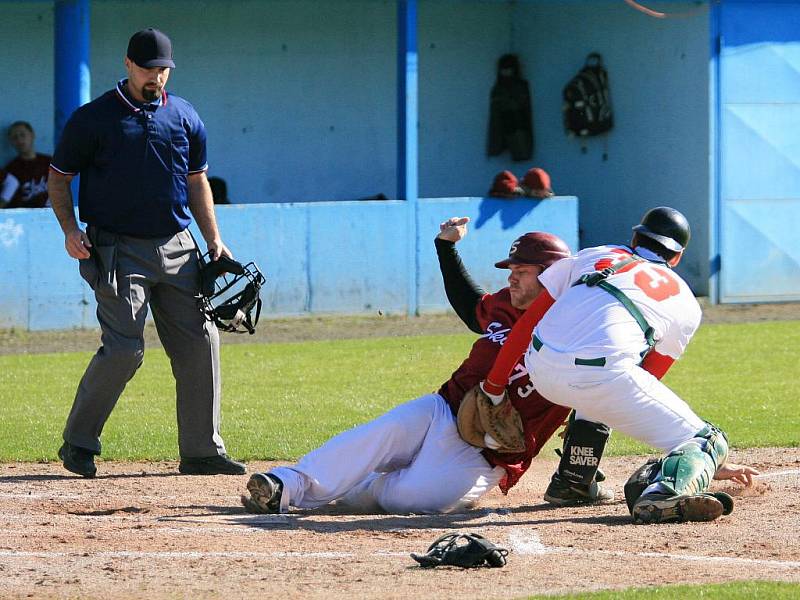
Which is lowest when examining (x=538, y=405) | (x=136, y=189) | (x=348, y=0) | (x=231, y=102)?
(x=538, y=405)

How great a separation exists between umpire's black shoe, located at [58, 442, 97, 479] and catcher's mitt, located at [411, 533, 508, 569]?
2.62m

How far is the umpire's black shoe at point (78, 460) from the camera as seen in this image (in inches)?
298

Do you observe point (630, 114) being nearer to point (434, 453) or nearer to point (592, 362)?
point (434, 453)

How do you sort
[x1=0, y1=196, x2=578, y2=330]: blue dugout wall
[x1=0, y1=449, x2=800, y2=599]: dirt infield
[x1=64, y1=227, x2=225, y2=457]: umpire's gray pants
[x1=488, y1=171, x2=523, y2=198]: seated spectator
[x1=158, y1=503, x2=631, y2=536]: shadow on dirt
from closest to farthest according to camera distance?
[x1=0, y1=449, x2=800, y2=599]: dirt infield < [x1=158, y1=503, x2=631, y2=536]: shadow on dirt < [x1=64, y1=227, x2=225, y2=457]: umpire's gray pants < [x1=0, y1=196, x2=578, y2=330]: blue dugout wall < [x1=488, y1=171, x2=523, y2=198]: seated spectator

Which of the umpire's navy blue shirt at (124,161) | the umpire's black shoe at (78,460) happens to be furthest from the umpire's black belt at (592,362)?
the umpire's black shoe at (78,460)

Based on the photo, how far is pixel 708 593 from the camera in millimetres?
4984

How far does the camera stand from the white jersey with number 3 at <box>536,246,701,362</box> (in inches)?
244

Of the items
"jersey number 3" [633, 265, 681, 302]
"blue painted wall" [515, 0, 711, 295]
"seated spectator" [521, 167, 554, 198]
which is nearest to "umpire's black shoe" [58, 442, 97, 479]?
"jersey number 3" [633, 265, 681, 302]

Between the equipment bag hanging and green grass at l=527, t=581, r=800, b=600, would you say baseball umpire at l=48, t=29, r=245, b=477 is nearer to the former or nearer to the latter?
green grass at l=527, t=581, r=800, b=600

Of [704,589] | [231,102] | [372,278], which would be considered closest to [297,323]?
[372,278]

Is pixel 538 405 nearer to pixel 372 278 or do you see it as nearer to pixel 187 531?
pixel 187 531

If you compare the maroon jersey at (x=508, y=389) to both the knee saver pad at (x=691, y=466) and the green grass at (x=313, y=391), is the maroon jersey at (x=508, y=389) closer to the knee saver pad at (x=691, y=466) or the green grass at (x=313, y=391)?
the knee saver pad at (x=691, y=466)

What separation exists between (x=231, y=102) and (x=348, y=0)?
1.94 m

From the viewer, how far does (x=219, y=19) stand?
1750cm
